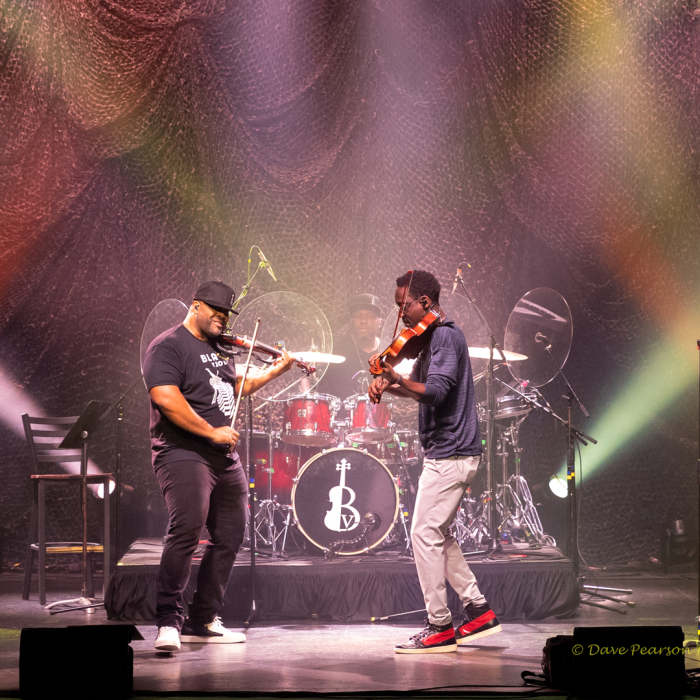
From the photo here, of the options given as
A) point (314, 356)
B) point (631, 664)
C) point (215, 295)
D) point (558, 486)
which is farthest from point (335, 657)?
point (558, 486)

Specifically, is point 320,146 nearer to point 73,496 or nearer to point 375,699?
point 73,496

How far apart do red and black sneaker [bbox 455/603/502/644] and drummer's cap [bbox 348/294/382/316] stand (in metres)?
3.53

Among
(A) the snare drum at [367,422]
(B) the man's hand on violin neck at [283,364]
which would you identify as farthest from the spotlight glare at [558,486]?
(B) the man's hand on violin neck at [283,364]

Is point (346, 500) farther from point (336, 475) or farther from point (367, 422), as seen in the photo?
point (367, 422)

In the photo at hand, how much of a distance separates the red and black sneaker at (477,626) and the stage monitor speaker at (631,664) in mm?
1229

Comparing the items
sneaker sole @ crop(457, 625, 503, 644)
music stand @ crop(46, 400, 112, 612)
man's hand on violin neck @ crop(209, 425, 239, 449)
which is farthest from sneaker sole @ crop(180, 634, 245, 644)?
music stand @ crop(46, 400, 112, 612)

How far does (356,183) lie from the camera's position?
816 cm

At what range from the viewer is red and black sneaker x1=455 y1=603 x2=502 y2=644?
471 centimetres

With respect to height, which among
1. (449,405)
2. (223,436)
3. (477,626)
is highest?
(449,405)

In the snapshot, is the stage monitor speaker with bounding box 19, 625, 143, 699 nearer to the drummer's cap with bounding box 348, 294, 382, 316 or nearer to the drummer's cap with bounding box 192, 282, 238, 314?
the drummer's cap with bounding box 192, 282, 238, 314

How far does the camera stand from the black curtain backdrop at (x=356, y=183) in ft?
25.0

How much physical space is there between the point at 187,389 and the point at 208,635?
1.47 meters

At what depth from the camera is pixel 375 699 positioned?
139 inches

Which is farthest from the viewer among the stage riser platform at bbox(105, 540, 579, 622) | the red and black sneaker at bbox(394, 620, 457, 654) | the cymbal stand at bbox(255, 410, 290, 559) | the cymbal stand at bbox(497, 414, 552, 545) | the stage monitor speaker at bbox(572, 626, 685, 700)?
the cymbal stand at bbox(497, 414, 552, 545)
